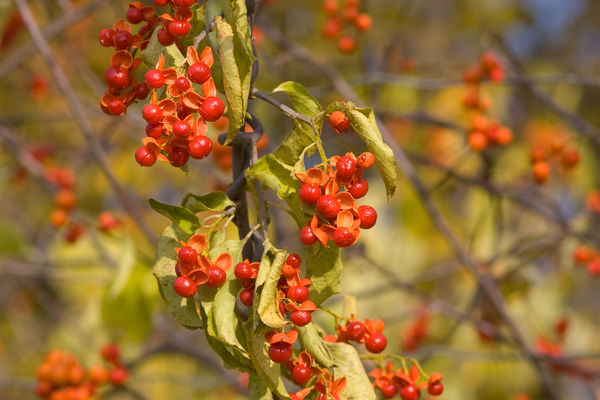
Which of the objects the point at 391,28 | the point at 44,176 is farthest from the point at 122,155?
the point at 391,28

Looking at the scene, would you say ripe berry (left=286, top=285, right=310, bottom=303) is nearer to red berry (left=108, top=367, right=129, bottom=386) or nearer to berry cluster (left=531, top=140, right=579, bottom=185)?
red berry (left=108, top=367, right=129, bottom=386)

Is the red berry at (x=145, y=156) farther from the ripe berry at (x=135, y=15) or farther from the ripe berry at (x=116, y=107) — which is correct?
the ripe berry at (x=135, y=15)

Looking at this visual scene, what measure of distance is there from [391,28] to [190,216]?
3.99 m

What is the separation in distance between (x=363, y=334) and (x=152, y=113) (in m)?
0.56

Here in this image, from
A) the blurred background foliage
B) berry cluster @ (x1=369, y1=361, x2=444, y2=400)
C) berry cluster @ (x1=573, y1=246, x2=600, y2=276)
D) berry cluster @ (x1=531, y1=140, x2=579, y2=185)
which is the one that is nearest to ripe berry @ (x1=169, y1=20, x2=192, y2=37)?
berry cluster @ (x1=369, y1=361, x2=444, y2=400)

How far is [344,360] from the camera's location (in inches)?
40.1

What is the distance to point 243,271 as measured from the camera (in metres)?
0.89

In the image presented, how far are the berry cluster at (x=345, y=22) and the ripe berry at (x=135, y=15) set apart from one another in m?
1.85

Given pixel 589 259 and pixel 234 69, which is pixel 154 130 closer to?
pixel 234 69

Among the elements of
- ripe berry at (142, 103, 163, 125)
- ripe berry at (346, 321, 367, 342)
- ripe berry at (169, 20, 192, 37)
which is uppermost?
ripe berry at (169, 20, 192, 37)

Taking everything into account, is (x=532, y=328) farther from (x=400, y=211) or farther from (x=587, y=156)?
(x=587, y=156)

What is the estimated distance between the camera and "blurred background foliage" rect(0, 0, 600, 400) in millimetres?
2561

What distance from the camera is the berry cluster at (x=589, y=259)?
2660 mm

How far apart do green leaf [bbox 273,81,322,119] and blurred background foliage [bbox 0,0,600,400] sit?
4.45ft
